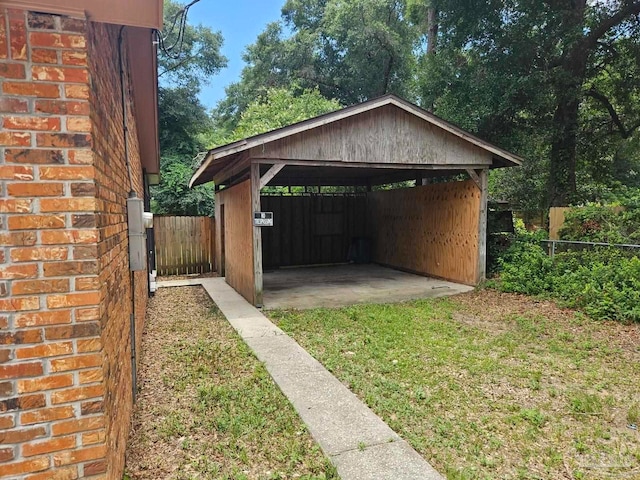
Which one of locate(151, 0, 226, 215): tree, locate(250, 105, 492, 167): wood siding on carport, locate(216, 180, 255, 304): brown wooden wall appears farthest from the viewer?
locate(151, 0, 226, 215): tree

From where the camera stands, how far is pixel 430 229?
10320mm

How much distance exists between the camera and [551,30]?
10.5m

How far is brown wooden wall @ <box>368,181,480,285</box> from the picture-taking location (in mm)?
9078

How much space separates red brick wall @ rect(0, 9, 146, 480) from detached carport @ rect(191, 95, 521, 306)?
16.4 feet

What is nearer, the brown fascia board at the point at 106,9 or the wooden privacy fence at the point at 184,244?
the brown fascia board at the point at 106,9

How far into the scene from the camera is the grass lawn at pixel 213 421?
106 inches

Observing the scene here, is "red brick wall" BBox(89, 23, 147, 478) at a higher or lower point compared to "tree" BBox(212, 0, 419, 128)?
lower

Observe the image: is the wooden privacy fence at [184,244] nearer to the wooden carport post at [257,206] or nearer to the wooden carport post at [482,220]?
the wooden carport post at [257,206]

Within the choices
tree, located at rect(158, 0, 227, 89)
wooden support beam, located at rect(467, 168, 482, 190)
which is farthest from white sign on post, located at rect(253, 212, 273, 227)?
tree, located at rect(158, 0, 227, 89)

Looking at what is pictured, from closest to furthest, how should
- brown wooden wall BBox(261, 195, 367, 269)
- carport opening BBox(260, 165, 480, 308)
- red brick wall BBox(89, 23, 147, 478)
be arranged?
red brick wall BBox(89, 23, 147, 478) < carport opening BBox(260, 165, 480, 308) < brown wooden wall BBox(261, 195, 367, 269)

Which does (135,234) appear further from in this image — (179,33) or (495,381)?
(495,381)

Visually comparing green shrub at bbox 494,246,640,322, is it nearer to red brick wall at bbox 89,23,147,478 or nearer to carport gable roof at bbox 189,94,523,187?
carport gable roof at bbox 189,94,523,187

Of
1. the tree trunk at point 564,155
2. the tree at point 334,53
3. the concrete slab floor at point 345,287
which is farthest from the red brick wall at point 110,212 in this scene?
the tree at point 334,53

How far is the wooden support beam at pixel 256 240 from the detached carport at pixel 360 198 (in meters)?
0.02
